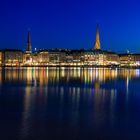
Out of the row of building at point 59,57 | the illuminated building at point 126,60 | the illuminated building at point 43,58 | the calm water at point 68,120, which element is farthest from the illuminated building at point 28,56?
the calm water at point 68,120

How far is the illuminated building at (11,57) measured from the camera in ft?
427

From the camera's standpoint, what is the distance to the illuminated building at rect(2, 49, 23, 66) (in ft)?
427

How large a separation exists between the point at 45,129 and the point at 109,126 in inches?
86.8

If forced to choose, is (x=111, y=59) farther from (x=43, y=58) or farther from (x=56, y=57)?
Answer: (x=43, y=58)

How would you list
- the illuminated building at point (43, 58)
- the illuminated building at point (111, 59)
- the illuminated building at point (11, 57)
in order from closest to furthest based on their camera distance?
the illuminated building at point (11, 57)
the illuminated building at point (43, 58)
the illuminated building at point (111, 59)

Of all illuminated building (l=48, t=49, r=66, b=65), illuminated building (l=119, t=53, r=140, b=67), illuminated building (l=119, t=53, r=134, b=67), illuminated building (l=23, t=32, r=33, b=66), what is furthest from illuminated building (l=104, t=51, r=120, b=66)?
illuminated building (l=23, t=32, r=33, b=66)

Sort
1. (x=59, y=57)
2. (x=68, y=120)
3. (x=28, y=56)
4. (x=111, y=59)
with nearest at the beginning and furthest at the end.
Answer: (x=68, y=120) < (x=28, y=56) < (x=59, y=57) < (x=111, y=59)

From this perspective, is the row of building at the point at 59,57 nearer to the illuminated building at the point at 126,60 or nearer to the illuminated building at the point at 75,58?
the illuminated building at the point at 75,58

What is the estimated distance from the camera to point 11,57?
5187 inches

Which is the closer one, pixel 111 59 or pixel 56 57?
pixel 56 57

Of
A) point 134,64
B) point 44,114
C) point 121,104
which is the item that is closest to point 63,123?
point 44,114

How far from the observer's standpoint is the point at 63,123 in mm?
12977

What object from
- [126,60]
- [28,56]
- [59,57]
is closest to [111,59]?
[126,60]

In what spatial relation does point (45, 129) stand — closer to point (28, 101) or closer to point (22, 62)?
point (28, 101)
